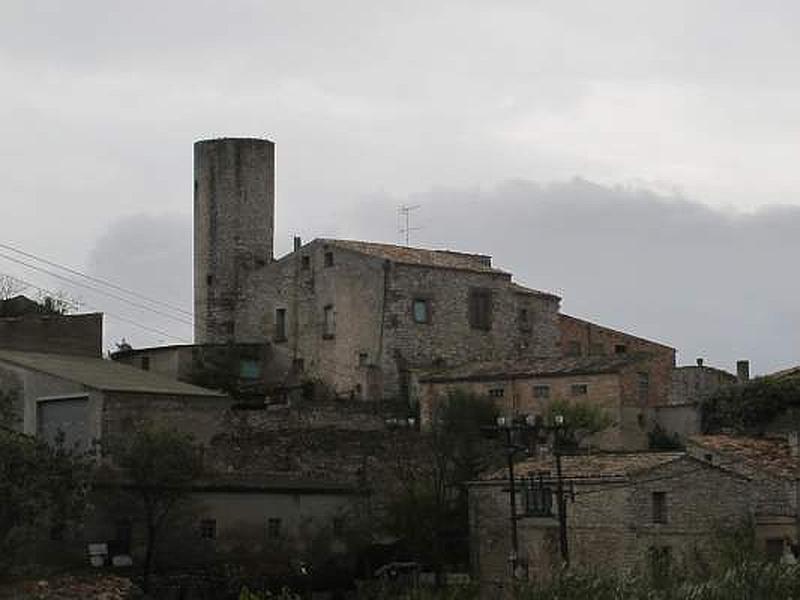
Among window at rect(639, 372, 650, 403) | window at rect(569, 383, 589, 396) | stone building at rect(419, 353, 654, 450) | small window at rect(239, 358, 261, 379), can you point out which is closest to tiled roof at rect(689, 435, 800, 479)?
stone building at rect(419, 353, 654, 450)

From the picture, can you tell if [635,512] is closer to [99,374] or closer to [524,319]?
[99,374]

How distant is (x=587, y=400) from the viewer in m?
63.0

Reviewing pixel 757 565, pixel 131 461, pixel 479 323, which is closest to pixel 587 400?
pixel 479 323

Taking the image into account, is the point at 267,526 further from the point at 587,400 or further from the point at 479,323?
the point at 479,323

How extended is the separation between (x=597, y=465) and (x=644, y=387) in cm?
1130

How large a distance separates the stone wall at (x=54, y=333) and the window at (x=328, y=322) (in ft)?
29.1

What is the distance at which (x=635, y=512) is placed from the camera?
167ft

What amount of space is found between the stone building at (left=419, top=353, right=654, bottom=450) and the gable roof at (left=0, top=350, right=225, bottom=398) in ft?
30.3

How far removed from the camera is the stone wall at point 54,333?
61750 millimetres

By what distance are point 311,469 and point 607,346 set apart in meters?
22.3

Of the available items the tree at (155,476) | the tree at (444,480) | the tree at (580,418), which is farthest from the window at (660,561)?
the tree at (155,476)

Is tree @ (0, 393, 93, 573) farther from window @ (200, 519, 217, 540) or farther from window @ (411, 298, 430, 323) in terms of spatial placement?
window @ (411, 298, 430, 323)

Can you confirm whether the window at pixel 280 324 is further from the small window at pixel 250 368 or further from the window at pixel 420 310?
the window at pixel 420 310

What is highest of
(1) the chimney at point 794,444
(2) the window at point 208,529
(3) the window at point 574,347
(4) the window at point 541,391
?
(3) the window at point 574,347
